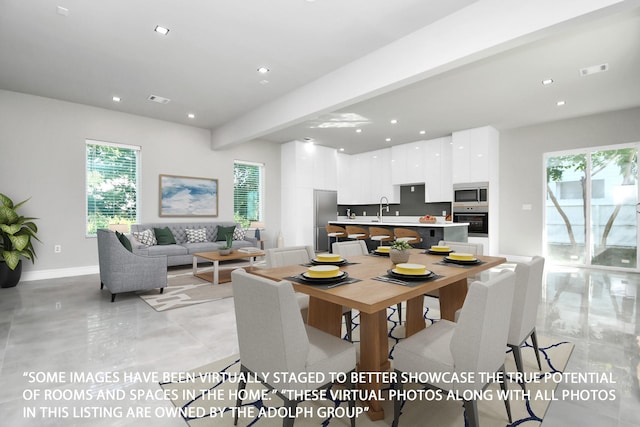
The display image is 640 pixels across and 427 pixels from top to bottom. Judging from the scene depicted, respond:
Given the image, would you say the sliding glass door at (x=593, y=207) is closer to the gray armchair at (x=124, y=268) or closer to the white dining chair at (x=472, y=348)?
the white dining chair at (x=472, y=348)

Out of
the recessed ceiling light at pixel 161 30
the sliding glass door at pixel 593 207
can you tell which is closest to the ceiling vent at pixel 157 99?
the recessed ceiling light at pixel 161 30

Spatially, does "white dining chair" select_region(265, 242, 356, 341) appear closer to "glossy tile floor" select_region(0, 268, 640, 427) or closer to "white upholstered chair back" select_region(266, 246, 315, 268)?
"white upholstered chair back" select_region(266, 246, 315, 268)

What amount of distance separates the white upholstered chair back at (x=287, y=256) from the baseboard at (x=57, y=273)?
183 inches

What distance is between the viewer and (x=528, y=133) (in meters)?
6.55

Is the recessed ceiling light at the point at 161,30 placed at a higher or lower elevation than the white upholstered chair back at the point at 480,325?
higher

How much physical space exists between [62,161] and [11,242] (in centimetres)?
146

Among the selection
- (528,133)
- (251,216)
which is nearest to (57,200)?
(251,216)

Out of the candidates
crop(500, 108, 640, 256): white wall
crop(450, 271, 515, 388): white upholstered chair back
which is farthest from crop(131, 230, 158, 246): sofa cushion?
crop(500, 108, 640, 256): white wall

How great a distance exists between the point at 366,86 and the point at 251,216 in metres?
4.88

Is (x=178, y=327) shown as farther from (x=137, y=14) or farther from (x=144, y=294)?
(x=137, y=14)

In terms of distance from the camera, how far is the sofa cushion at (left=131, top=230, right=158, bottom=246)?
550 cm

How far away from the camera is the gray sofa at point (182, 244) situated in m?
5.39

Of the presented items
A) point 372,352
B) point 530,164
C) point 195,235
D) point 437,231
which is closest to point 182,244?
point 195,235

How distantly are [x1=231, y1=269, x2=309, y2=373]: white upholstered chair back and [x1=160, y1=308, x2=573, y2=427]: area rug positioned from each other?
1.54ft
